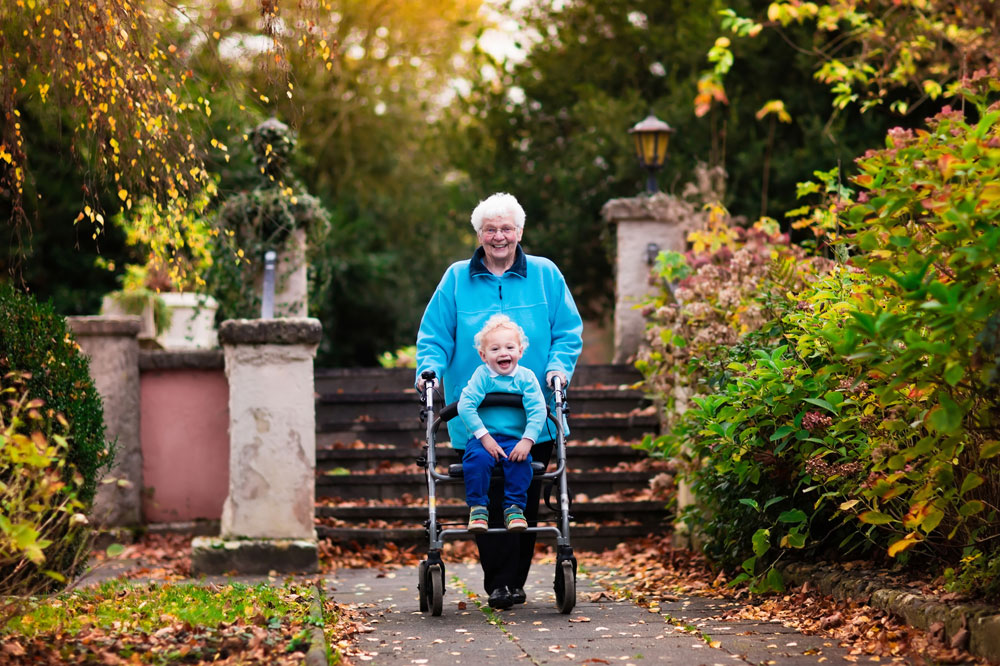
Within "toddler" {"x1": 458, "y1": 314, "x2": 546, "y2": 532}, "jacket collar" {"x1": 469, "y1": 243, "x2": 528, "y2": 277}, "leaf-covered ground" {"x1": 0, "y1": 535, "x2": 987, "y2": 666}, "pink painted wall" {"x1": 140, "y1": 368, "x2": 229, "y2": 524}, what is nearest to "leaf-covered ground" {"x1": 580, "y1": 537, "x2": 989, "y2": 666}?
"leaf-covered ground" {"x1": 0, "y1": 535, "x2": 987, "y2": 666}

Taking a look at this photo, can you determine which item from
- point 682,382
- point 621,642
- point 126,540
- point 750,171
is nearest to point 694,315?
point 682,382

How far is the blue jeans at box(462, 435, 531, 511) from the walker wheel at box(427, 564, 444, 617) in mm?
330

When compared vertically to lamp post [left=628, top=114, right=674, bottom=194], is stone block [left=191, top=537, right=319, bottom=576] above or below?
below

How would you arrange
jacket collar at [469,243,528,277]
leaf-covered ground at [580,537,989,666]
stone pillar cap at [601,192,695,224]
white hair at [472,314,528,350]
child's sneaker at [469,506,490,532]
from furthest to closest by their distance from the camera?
stone pillar cap at [601,192,695,224] < jacket collar at [469,243,528,277] < white hair at [472,314,528,350] < child's sneaker at [469,506,490,532] < leaf-covered ground at [580,537,989,666]

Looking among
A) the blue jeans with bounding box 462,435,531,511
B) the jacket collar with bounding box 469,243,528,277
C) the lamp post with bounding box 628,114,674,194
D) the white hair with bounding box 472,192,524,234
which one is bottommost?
the blue jeans with bounding box 462,435,531,511

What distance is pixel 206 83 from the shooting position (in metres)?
6.07

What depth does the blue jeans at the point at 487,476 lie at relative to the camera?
5375 mm

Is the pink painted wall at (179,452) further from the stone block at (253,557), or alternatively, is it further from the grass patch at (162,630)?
the grass patch at (162,630)

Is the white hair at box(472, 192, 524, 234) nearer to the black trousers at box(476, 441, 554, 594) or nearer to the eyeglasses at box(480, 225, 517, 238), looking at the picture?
the eyeglasses at box(480, 225, 517, 238)

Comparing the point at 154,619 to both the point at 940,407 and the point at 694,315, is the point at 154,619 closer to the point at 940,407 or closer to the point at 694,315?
the point at 940,407

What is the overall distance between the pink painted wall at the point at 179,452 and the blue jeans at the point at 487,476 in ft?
13.5

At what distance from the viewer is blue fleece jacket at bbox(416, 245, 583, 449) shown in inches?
225

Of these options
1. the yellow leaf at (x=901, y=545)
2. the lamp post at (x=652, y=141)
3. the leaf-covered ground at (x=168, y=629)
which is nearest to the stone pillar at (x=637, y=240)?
the lamp post at (x=652, y=141)

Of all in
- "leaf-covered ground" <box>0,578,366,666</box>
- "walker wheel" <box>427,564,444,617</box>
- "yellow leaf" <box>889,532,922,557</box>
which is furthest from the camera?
"walker wheel" <box>427,564,444,617</box>
